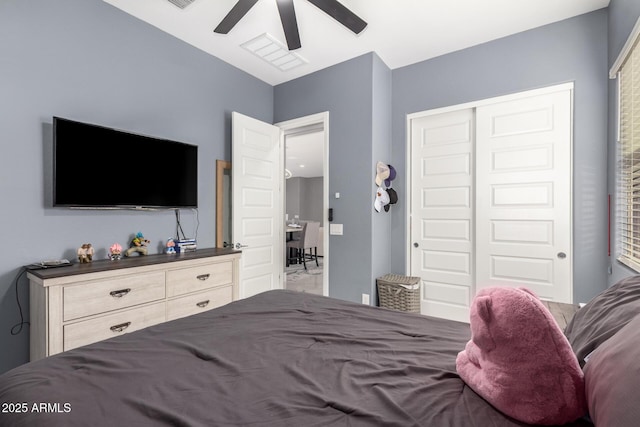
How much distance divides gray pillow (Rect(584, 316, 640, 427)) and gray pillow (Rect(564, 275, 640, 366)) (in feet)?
0.43

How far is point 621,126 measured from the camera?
215cm

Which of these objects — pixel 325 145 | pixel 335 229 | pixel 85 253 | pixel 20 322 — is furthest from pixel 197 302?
pixel 325 145

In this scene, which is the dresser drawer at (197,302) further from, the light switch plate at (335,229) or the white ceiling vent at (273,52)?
the white ceiling vent at (273,52)

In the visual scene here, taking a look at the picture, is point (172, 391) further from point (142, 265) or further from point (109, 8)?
point (109, 8)

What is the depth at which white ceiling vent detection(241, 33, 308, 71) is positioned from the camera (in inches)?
113

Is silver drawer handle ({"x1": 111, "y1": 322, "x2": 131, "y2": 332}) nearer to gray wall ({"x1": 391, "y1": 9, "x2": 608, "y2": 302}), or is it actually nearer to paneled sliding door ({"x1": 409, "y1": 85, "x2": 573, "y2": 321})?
paneled sliding door ({"x1": 409, "y1": 85, "x2": 573, "y2": 321})

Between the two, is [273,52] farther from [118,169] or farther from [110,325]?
[110,325]

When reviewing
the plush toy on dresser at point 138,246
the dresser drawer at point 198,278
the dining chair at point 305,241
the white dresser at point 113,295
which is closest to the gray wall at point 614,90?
the dresser drawer at point 198,278

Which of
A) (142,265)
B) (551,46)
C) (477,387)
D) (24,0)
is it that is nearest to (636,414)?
(477,387)

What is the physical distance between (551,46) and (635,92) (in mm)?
1096

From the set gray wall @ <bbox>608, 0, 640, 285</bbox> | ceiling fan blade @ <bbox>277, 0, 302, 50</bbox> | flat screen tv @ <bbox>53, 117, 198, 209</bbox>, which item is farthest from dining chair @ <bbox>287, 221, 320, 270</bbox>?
gray wall @ <bbox>608, 0, 640, 285</bbox>

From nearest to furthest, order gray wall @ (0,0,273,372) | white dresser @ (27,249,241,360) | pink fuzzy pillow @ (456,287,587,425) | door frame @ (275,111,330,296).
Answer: pink fuzzy pillow @ (456,287,587,425) < white dresser @ (27,249,241,360) < gray wall @ (0,0,273,372) < door frame @ (275,111,330,296)

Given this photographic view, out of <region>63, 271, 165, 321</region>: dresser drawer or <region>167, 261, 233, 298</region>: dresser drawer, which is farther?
<region>167, 261, 233, 298</region>: dresser drawer

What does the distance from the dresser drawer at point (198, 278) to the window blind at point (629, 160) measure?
2997mm
